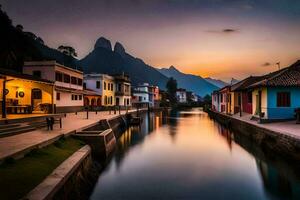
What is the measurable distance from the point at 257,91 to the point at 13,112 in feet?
79.5

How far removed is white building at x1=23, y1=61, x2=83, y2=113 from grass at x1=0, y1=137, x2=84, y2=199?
1955 cm

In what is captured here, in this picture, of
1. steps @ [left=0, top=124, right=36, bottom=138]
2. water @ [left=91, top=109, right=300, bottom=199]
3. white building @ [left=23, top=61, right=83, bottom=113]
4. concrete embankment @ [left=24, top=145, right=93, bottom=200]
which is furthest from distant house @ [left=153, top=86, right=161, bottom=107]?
concrete embankment @ [left=24, top=145, right=93, bottom=200]

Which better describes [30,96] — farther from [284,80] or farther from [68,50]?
[68,50]

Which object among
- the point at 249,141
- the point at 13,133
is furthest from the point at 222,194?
the point at 249,141

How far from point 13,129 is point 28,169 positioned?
7.75m

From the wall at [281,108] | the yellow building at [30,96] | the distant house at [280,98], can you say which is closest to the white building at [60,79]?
the yellow building at [30,96]

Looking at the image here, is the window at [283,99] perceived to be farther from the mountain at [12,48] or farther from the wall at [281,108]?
the mountain at [12,48]

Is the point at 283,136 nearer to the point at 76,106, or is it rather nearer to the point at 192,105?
the point at 76,106

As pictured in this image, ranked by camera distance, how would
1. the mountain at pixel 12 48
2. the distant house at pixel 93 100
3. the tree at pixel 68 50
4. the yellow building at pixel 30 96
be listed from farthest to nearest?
the tree at pixel 68 50 < the distant house at pixel 93 100 < the mountain at pixel 12 48 < the yellow building at pixel 30 96

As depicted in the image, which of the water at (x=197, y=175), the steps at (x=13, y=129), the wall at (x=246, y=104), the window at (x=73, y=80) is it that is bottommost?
the water at (x=197, y=175)

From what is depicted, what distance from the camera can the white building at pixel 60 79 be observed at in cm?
3300

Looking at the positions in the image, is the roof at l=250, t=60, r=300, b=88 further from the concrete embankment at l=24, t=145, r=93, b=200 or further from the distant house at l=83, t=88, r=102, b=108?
the distant house at l=83, t=88, r=102, b=108

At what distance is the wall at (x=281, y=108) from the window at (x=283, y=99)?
0.27m

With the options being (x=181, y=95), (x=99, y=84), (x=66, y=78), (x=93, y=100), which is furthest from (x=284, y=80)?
(x=181, y=95)
